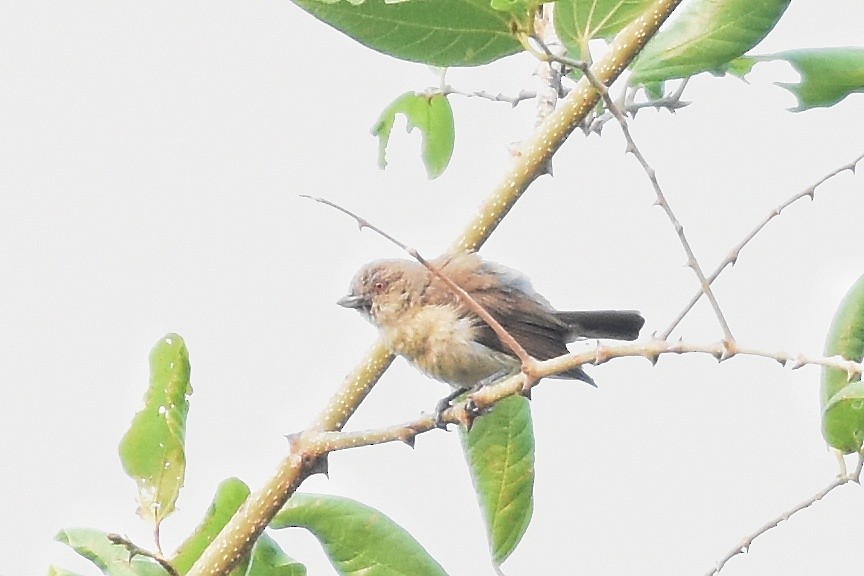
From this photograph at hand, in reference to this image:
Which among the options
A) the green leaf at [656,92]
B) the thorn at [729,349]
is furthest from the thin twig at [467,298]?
the green leaf at [656,92]

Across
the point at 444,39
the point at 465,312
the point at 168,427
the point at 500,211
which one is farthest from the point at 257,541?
the point at 465,312

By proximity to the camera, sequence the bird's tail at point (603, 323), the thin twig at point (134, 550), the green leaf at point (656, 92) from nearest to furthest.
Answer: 1. the thin twig at point (134, 550)
2. the green leaf at point (656, 92)
3. the bird's tail at point (603, 323)

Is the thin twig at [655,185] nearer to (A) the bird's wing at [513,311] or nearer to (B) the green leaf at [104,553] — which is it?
(B) the green leaf at [104,553]

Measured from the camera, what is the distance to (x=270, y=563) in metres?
2.18

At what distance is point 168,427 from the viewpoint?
2.09m

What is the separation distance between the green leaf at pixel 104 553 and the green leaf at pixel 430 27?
945mm

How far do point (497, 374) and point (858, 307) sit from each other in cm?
142

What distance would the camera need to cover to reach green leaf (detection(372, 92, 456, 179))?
2863mm

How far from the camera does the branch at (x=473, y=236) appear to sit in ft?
6.60

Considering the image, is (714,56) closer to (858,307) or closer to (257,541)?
(858,307)

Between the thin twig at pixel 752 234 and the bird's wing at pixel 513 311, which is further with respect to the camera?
the bird's wing at pixel 513 311

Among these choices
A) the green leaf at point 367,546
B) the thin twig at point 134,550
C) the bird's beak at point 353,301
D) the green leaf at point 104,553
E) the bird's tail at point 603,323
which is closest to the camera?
the thin twig at point 134,550

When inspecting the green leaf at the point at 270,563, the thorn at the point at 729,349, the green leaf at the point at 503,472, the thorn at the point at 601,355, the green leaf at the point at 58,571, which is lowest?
the green leaf at the point at 58,571

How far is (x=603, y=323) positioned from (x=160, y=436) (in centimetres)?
155
